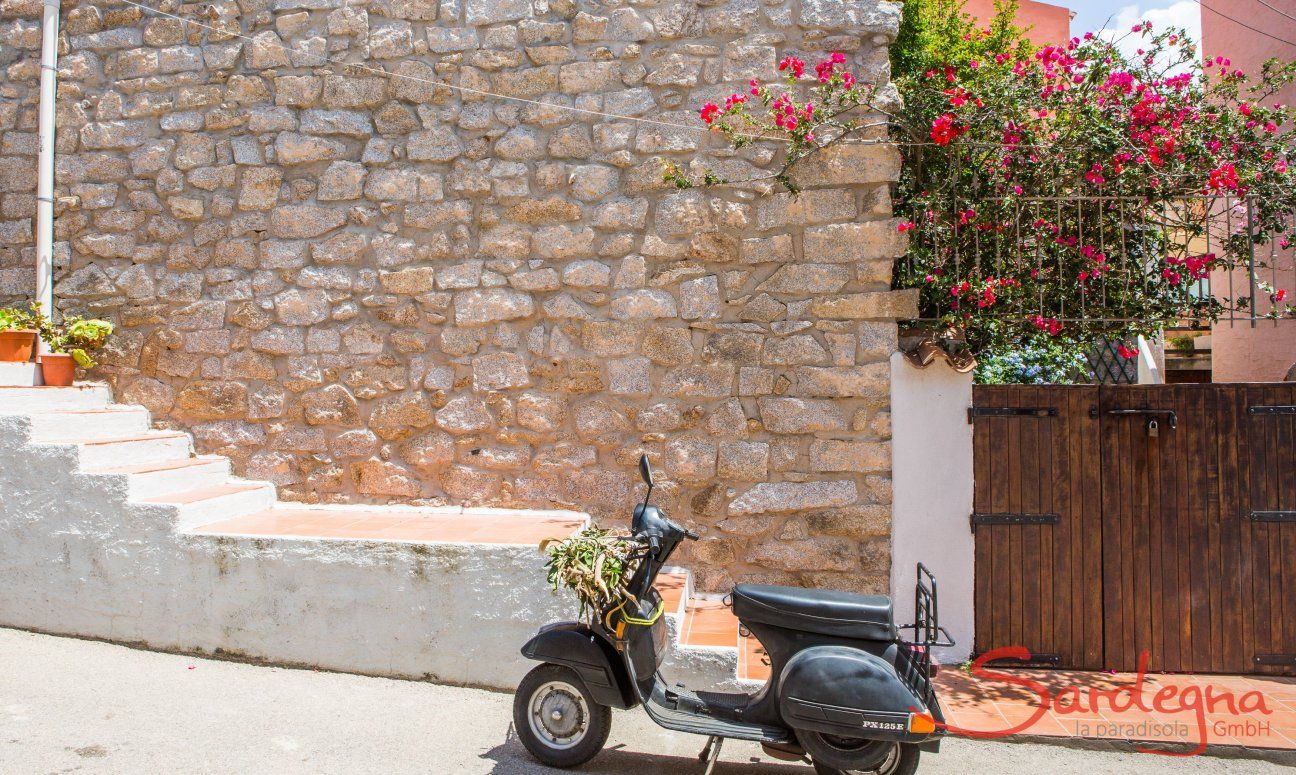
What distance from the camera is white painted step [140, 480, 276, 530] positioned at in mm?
4863

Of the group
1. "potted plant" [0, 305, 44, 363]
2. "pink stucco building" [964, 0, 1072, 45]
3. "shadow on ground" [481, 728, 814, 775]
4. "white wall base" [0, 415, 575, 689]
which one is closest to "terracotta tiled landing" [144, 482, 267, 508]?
"white wall base" [0, 415, 575, 689]

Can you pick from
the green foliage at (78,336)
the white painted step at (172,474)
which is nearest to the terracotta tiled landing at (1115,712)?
the white painted step at (172,474)

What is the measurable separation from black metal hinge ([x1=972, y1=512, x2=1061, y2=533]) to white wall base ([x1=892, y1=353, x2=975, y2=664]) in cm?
5

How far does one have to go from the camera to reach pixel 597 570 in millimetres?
3588

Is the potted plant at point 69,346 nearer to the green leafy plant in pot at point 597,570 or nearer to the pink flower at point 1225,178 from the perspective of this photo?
the green leafy plant in pot at point 597,570

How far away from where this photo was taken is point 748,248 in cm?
504

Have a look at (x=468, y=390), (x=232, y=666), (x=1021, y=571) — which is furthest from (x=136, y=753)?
(x=1021, y=571)

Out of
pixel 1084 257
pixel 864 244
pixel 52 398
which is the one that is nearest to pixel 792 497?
pixel 864 244

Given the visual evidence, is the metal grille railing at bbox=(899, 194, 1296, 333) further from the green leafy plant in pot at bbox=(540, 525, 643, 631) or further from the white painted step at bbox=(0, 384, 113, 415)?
the white painted step at bbox=(0, 384, 113, 415)

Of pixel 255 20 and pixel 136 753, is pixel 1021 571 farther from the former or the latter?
pixel 255 20

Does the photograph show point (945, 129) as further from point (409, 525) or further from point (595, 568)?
point (409, 525)

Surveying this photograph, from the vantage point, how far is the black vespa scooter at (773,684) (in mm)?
3223

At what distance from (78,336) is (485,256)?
2796 mm

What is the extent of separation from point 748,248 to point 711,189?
42 cm
